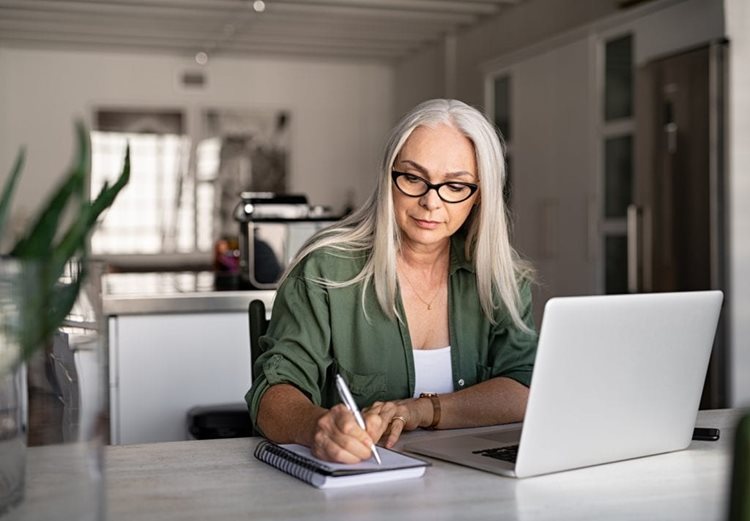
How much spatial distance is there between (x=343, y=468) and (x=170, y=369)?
6.58ft

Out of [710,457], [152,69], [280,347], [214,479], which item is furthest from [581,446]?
[152,69]

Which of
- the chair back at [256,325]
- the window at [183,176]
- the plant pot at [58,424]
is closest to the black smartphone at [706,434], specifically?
the chair back at [256,325]

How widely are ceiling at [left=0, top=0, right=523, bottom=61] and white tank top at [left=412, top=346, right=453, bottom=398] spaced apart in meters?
5.51

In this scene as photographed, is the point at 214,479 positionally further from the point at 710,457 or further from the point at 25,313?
the point at 710,457

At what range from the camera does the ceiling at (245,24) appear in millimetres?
7371

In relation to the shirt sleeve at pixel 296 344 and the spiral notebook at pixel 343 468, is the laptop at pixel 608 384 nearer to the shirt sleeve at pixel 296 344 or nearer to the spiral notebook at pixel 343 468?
the spiral notebook at pixel 343 468

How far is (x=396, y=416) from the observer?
5.40 feet

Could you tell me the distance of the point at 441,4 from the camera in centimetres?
738

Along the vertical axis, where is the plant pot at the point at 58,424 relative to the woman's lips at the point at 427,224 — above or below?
below

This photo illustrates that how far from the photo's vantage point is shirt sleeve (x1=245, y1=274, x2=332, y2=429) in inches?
69.0

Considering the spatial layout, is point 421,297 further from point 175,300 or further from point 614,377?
point 175,300

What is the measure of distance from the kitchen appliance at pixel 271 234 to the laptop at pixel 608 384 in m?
2.03

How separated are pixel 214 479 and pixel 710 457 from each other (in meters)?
0.72

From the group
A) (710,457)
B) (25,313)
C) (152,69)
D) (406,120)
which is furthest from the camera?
(152,69)
